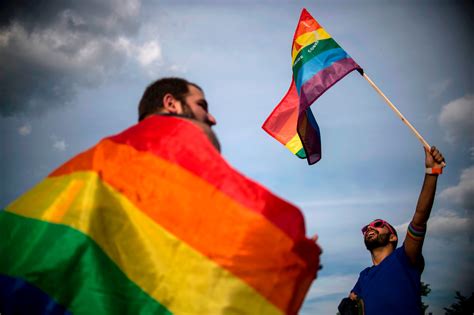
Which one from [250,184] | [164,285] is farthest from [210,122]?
[164,285]

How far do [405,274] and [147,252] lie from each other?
3357mm

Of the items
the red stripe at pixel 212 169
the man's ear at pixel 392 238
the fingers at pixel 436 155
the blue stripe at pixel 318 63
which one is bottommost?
the red stripe at pixel 212 169

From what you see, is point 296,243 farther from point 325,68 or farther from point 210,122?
point 325,68

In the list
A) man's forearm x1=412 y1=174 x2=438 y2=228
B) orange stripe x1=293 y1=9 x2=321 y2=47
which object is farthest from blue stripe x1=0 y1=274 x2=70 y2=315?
orange stripe x1=293 y1=9 x2=321 y2=47

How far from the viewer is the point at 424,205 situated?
3.69 m

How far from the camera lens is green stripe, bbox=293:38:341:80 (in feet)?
16.5

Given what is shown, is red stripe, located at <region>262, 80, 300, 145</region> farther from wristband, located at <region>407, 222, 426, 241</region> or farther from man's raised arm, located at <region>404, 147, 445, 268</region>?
wristband, located at <region>407, 222, 426, 241</region>

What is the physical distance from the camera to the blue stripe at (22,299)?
54.4 inches

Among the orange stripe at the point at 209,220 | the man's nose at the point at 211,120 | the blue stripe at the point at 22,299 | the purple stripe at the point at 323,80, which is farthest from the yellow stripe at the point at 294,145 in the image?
the blue stripe at the point at 22,299

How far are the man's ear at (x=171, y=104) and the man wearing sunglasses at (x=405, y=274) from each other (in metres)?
2.82

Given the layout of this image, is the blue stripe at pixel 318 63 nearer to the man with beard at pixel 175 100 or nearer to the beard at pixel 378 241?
the beard at pixel 378 241

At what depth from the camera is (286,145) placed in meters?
5.47

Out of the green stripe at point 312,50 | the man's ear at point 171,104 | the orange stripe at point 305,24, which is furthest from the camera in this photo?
the orange stripe at point 305,24

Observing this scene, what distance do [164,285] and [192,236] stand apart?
0.75 ft
